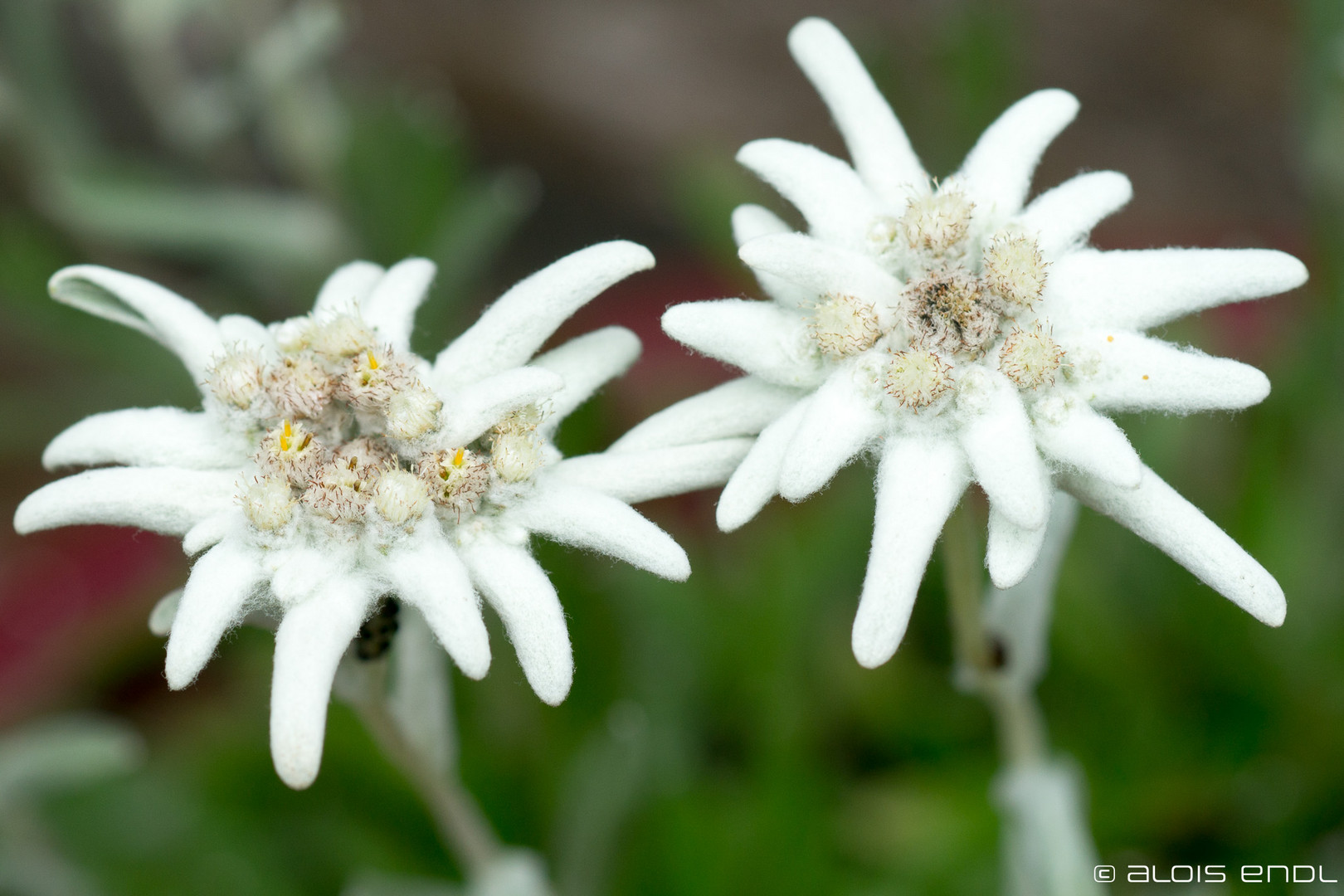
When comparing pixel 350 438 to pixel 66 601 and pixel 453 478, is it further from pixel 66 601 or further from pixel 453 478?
pixel 66 601

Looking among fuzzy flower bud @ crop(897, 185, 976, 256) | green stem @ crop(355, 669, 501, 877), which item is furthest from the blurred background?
fuzzy flower bud @ crop(897, 185, 976, 256)

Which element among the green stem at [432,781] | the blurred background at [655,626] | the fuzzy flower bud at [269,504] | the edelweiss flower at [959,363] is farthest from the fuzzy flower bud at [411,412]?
the blurred background at [655,626]

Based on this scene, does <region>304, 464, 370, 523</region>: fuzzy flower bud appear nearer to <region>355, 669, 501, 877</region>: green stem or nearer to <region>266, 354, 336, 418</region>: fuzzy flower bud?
<region>266, 354, 336, 418</region>: fuzzy flower bud

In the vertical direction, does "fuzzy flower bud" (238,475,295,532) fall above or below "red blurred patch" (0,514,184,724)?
below

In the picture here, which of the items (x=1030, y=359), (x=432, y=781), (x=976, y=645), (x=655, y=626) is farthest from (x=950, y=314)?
(x=655, y=626)

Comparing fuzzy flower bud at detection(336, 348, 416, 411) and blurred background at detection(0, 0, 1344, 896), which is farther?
blurred background at detection(0, 0, 1344, 896)

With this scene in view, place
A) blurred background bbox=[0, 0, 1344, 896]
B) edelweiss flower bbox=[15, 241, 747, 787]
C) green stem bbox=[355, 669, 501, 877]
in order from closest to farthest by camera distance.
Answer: edelweiss flower bbox=[15, 241, 747, 787], green stem bbox=[355, 669, 501, 877], blurred background bbox=[0, 0, 1344, 896]

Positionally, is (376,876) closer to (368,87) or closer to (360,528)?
(360,528)

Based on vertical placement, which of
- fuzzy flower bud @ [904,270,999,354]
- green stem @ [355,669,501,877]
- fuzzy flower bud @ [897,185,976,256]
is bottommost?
green stem @ [355,669,501,877]
